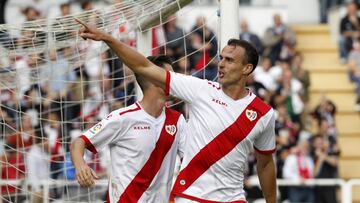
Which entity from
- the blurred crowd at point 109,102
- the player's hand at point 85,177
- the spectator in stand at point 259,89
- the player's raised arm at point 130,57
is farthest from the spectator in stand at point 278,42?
the player's hand at point 85,177

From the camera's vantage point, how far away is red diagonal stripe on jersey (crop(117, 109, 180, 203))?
8906mm

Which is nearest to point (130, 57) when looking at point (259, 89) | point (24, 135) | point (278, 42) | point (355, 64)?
point (24, 135)

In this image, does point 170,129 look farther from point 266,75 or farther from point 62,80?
point 266,75

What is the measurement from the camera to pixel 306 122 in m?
20.1

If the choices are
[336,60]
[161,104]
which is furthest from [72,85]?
[336,60]

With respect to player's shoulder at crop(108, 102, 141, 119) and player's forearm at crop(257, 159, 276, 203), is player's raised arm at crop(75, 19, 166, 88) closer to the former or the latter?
player's shoulder at crop(108, 102, 141, 119)

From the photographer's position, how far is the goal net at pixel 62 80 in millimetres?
10656

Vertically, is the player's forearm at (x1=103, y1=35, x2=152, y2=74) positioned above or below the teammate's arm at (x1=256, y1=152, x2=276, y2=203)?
above

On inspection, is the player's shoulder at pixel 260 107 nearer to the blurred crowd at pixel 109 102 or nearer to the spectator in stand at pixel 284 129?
the blurred crowd at pixel 109 102

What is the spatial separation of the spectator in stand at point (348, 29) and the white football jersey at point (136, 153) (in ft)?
43.8

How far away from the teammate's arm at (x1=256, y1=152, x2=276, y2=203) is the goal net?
72.2 inches

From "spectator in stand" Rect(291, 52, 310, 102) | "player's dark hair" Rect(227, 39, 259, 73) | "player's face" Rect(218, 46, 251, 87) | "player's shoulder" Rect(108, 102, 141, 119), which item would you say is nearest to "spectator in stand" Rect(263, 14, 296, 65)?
"spectator in stand" Rect(291, 52, 310, 102)

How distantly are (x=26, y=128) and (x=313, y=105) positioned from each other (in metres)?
8.46

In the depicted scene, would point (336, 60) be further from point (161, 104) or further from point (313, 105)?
point (161, 104)
